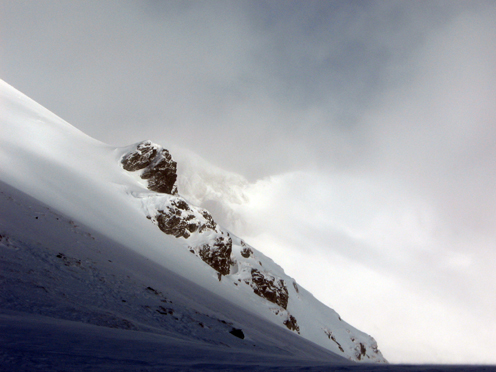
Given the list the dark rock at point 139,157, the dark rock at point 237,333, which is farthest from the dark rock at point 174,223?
the dark rock at point 237,333

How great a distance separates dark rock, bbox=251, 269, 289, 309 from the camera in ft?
268

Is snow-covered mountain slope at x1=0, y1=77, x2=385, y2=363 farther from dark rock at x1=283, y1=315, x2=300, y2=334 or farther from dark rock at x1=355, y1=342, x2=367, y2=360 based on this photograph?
dark rock at x1=355, y1=342, x2=367, y2=360

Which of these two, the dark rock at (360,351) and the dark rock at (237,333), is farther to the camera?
the dark rock at (360,351)

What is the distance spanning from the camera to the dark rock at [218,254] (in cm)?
6825

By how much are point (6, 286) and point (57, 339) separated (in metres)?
5.35

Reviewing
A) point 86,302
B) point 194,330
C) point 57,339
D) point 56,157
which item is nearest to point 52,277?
point 86,302

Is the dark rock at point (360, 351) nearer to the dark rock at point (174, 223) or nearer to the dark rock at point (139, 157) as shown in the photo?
the dark rock at point (174, 223)

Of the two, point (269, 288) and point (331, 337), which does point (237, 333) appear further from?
point (331, 337)

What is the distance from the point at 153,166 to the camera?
7188cm

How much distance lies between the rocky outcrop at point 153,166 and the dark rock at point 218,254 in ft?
53.4

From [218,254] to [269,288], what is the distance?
2136 cm

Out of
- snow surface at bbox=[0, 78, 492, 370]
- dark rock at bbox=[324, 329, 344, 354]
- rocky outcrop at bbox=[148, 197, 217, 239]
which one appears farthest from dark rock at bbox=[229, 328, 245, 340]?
dark rock at bbox=[324, 329, 344, 354]

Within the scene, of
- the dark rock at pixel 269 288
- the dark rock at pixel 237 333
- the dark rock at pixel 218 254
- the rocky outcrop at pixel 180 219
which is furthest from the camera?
the dark rock at pixel 269 288

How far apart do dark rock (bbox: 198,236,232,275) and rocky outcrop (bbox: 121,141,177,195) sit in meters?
16.3
